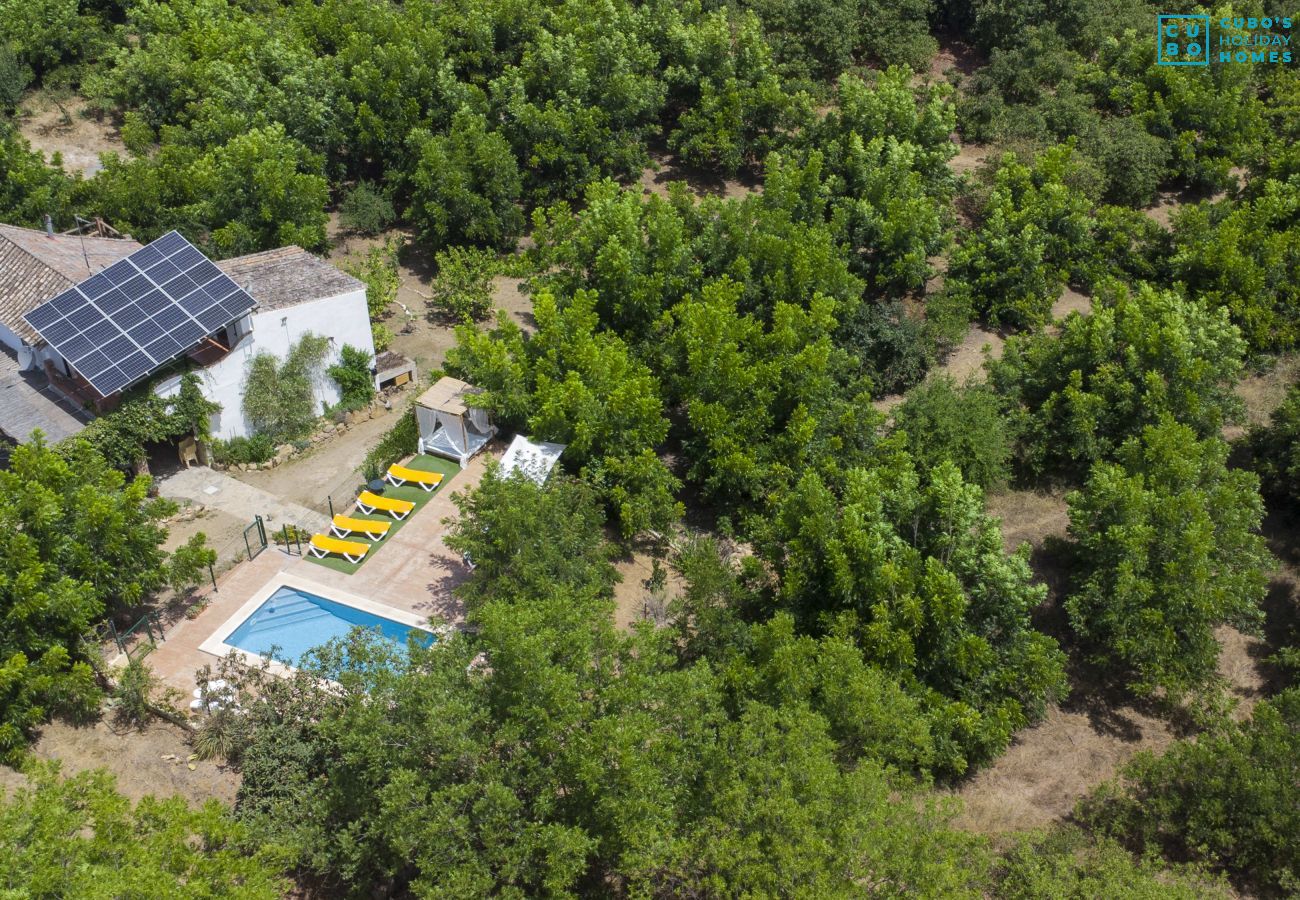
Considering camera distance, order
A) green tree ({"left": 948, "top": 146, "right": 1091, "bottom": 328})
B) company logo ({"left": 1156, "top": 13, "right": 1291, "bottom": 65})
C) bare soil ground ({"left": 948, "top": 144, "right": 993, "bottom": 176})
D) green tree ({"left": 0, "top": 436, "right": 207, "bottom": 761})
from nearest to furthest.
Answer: green tree ({"left": 0, "top": 436, "right": 207, "bottom": 761}), green tree ({"left": 948, "top": 146, "right": 1091, "bottom": 328}), company logo ({"left": 1156, "top": 13, "right": 1291, "bottom": 65}), bare soil ground ({"left": 948, "top": 144, "right": 993, "bottom": 176})

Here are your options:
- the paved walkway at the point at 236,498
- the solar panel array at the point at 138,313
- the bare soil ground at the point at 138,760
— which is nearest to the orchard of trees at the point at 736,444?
the bare soil ground at the point at 138,760

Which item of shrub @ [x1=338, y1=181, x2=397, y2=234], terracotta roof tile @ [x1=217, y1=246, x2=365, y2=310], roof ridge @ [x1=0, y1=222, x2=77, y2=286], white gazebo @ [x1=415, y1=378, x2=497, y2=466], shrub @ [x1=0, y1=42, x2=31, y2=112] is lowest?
white gazebo @ [x1=415, y1=378, x2=497, y2=466]

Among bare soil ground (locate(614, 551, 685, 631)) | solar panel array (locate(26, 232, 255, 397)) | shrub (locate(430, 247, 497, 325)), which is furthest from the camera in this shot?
shrub (locate(430, 247, 497, 325))

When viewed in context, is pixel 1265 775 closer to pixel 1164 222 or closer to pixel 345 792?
pixel 345 792

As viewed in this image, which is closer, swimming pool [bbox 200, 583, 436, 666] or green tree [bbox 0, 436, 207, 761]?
green tree [bbox 0, 436, 207, 761]

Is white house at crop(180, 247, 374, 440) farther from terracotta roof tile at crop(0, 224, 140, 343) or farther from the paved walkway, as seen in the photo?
terracotta roof tile at crop(0, 224, 140, 343)

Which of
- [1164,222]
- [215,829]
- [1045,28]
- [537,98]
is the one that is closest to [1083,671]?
[215,829]

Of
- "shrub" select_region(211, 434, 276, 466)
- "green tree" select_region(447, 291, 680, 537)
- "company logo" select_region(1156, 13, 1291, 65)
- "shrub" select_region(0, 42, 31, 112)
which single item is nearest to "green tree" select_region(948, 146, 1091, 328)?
"company logo" select_region(1156, 13, 1291, 65)

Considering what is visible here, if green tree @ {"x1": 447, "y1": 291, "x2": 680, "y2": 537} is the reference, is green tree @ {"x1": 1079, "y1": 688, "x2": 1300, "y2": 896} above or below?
below
